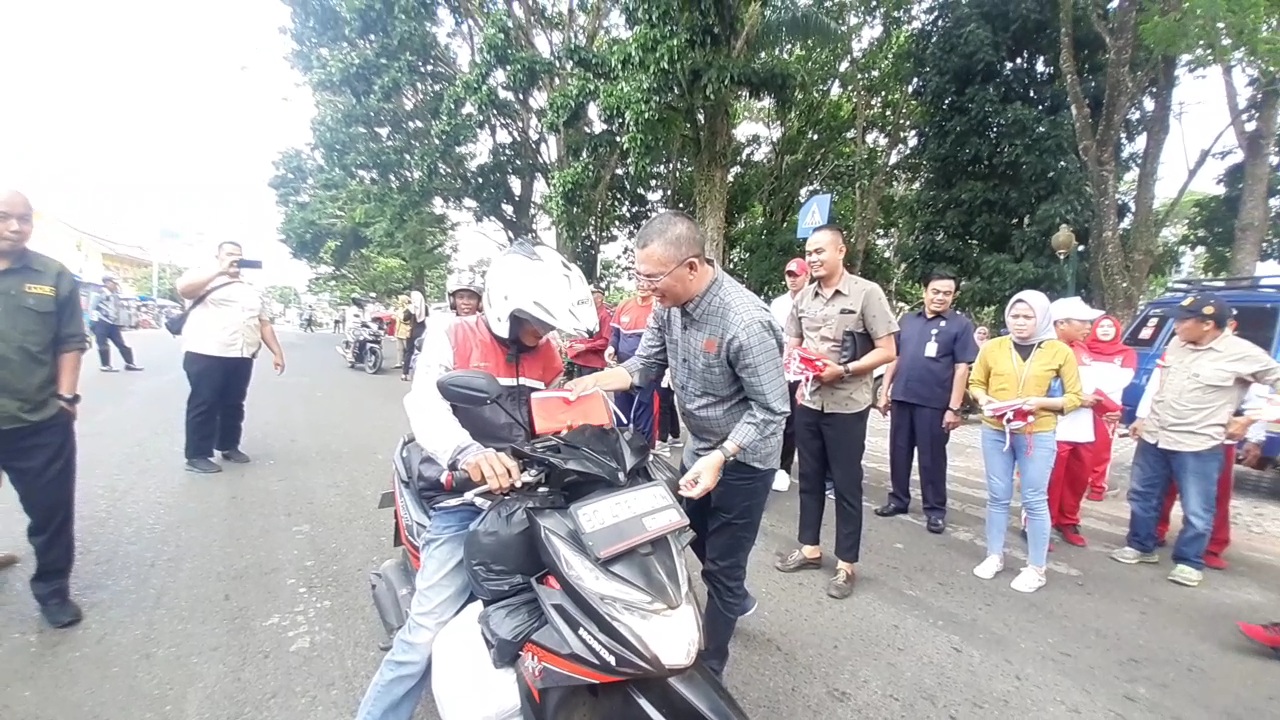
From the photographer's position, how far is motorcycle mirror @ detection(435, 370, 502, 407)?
1810 mm

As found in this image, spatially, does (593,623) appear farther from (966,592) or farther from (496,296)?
(966,592)

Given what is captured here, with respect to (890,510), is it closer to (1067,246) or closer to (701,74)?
(701,74)

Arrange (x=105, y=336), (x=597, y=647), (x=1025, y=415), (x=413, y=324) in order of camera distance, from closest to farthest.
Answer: (x=597, y=647) → (x=1025, y=415) → (x=105, y=336) → (x=413, y=324)

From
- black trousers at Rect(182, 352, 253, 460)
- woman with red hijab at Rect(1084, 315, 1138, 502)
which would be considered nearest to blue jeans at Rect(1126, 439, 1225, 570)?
woman with red hijab at Rect(1084, 315, 1138, 502)

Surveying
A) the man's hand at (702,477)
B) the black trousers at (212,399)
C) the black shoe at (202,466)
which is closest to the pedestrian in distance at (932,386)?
the man's hand at (702,477)

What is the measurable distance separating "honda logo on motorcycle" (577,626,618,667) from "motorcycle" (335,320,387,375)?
14012mm

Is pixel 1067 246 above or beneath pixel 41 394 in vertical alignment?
above

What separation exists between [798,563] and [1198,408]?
8.29 ft

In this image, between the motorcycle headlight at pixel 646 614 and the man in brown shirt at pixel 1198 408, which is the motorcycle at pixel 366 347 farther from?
the motorcycle headlight at pixel 646 614

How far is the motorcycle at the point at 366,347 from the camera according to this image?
14.6m

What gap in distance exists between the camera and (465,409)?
2.10 metres

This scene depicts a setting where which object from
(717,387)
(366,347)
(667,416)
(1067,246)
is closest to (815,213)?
(667,416)

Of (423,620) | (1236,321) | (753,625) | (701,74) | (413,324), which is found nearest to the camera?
(423,620)

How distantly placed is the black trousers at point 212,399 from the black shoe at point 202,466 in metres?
0.04
